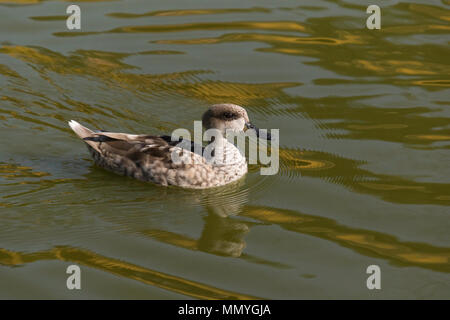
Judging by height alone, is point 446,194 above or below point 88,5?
below

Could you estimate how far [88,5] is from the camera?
1628 centimetres

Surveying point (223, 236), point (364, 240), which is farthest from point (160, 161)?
point (364, 240)

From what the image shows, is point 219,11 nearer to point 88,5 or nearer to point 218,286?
point 88,5

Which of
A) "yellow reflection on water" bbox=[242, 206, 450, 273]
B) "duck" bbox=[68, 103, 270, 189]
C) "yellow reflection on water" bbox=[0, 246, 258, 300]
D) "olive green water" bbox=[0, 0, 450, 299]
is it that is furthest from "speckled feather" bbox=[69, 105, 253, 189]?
"yellow reflection on water" bbox=[0, 246, 258, 300]

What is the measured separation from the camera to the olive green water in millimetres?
8625

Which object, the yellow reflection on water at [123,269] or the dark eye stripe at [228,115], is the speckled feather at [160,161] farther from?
the yellow reflection on water at [123,269]

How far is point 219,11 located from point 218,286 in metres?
9.02

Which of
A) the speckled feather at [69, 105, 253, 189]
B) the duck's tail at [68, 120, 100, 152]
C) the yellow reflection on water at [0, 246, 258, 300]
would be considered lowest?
the yellow reflection on water at [0, 246, 258, 300]

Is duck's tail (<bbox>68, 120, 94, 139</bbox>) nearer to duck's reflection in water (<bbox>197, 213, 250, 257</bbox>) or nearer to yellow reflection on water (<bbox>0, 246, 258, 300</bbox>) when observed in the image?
duck's reflection in water (<bbox>197, 213, 250, 257</bbox>)

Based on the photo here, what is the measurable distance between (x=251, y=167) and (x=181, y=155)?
1.18 metres

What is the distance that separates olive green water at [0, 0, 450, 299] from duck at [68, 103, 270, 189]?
0.72 ft

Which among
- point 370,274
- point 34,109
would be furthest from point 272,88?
point 370,274

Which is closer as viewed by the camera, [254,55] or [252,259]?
[252,259]

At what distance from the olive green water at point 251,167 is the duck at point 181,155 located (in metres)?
0.22
